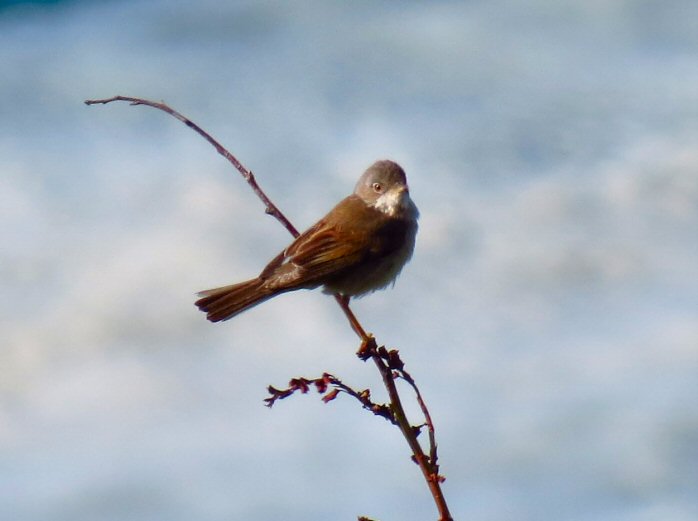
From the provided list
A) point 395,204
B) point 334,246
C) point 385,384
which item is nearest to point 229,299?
point 334,246

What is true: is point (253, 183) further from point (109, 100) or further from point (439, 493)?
point (439, 493)

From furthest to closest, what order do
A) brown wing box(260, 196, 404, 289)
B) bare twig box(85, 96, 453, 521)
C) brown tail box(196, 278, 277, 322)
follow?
brown wing box(260, 196, 404, 289), brown tail box(196, 278, 277, 322), bare twig box(85, 96, 453, 521)

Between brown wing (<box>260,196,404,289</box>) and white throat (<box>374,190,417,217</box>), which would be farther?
white throat (<box>374,190,417,217</box>)

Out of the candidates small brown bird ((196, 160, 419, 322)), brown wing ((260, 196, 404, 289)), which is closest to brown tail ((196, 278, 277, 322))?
small brown bird ((196, 160, 419, 322))

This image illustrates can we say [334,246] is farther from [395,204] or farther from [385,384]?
[385,384]

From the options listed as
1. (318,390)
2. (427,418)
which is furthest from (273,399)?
(427,418)

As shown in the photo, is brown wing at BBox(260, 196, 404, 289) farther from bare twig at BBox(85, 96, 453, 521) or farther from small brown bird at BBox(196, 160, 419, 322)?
bare twig at BBox(85, 96, 453, 521)

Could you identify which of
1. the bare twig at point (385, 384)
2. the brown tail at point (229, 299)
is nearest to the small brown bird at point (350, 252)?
the brown tail at point (229, 299)
